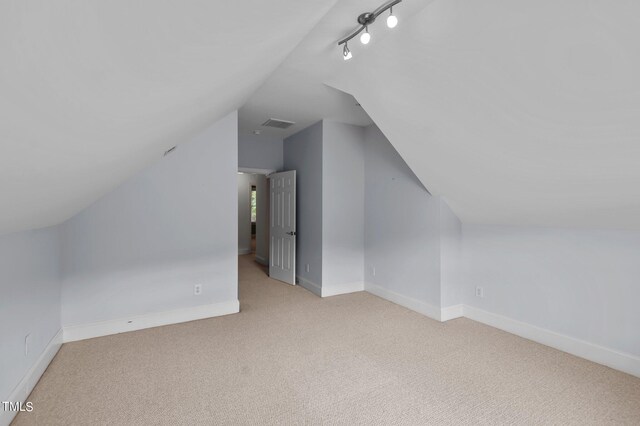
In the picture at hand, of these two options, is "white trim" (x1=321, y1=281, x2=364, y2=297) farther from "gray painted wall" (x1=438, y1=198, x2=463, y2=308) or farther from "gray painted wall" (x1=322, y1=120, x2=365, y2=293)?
"gray painted wall" (x1=438, y1=198, x2=463, y2=308)

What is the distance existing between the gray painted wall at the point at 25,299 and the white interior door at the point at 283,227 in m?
2.93

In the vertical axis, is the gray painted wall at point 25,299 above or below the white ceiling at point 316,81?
below

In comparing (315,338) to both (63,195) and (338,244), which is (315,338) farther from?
(63,195)

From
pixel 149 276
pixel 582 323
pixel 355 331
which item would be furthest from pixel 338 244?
pixel 582 323

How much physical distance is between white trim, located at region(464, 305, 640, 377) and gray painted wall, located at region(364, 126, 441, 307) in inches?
22.1

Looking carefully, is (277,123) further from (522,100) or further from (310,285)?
(522,100)

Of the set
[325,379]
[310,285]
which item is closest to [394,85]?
[325,379]

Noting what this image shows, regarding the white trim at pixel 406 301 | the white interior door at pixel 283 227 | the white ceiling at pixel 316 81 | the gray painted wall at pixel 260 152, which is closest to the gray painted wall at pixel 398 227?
the white trim at pixel 406 301

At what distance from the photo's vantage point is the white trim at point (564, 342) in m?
2.45

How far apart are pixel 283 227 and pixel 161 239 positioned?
2.15m

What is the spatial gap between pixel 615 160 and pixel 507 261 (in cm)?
160

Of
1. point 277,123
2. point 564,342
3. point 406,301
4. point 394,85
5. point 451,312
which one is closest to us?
point 394,85

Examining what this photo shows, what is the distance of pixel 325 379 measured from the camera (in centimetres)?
232

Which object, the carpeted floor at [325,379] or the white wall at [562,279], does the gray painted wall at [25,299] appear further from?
the white wall at [562,279]
